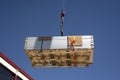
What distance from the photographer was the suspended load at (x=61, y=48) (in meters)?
12.7

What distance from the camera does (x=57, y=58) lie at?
13.3 m

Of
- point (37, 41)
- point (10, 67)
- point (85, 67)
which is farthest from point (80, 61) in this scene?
point (10, 67)

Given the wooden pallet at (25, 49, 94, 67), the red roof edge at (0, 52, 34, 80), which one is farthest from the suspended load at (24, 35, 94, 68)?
the red roof edge at (0, 52, 34, 80)

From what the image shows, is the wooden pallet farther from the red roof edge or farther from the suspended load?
the red roof edge

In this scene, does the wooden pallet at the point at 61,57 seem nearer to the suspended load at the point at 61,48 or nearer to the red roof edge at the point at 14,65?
the suspended load at the point at 61,48

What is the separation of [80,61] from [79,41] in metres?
1.34

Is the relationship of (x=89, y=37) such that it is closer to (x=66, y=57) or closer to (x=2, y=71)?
(x=66, y=57)

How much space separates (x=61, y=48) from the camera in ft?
41.7

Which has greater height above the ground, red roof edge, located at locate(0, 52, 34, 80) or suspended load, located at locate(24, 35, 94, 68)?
suspended load, located at locate(24, 35, 94, 68)

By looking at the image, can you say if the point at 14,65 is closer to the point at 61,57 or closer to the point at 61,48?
the point at 61,57

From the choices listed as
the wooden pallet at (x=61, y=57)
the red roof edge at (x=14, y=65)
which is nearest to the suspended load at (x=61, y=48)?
the wooden pallet at (x=61, y=57)

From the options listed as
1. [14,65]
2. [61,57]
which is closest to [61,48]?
[61,57]

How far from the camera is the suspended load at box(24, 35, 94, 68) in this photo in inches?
500

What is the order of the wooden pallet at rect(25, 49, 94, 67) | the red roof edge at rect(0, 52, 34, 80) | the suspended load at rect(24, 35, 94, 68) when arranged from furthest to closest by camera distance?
the red roof edge at rect(0, 52, 34, 80), the wooden pallet at rect(25, 49, 94, 67), the suspended load at rect(24, 35, 94, 68)
